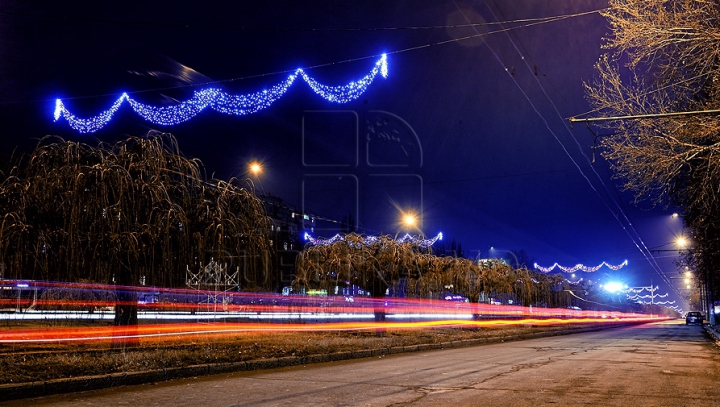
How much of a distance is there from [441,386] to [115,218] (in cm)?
797

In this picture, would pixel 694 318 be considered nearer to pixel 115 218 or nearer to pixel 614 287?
pixel 614 287

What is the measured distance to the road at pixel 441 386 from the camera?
995 centimetres

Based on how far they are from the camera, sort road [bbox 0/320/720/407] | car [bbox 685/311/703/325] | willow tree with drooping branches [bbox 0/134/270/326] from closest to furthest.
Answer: road [bbox 0/320/720/407]
willow tree with drooping branches [bbox 0/134/270/326]
car [bbox 685/311/703/325]

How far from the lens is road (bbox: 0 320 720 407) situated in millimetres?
9953

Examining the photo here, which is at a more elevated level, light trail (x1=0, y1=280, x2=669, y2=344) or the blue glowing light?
light trail (x1=0, y1=280, x2=669, y2=344)

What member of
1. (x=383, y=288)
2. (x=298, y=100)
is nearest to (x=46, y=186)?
(x=298, y=100)

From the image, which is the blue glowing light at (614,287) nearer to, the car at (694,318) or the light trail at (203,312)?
the car at (694,318)

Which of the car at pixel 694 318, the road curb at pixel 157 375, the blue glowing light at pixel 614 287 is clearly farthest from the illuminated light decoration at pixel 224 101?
the blue glowing light at pixel 614 287

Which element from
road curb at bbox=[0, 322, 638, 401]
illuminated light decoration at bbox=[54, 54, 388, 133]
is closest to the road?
road curb at bbox=[0, 322, 638, 401]

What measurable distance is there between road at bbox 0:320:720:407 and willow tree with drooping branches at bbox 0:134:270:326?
315 cm

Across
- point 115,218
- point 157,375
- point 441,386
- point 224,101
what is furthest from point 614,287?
A: point 157,375

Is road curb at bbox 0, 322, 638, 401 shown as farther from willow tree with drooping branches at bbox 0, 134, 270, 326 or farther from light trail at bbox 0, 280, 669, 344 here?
light trail at bbox 0, 280, 669, 344

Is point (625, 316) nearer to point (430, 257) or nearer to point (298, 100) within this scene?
point (430, 257)

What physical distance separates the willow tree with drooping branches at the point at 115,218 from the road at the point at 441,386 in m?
3.15
